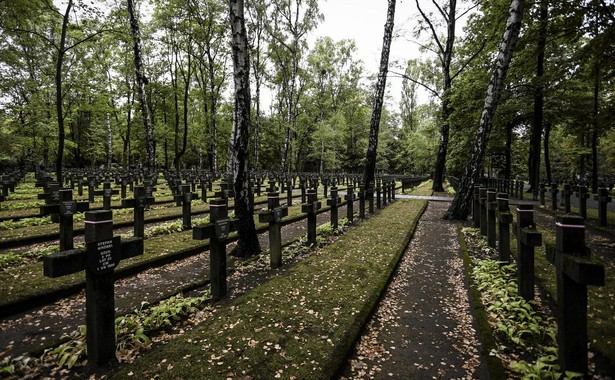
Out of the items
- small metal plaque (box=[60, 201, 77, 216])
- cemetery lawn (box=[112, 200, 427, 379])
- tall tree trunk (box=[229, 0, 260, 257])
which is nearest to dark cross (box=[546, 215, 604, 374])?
cemetery lawn (box=[112, 200, 427, 379])

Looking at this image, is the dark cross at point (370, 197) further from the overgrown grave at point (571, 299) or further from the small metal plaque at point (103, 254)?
the small metal plaque at point (103, 254)

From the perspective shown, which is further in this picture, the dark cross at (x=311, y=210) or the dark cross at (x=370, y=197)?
the dark cross at (x=370, y=197)

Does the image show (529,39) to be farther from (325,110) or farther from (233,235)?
(325,110)

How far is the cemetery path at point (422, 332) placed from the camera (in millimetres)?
2822

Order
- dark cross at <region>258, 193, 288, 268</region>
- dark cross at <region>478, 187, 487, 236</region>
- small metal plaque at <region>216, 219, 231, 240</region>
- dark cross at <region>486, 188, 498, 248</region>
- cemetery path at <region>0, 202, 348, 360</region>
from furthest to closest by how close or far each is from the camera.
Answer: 1. dark cross at <region>478, 187, 487, 236</region>
2. dark cross at <region>486, 188, 498, 248</region>
3. dark cross at <region>258, 193, 288, 268</region>
4. small metal plaque at <region>216, 219, 231, 240</region>
5. cemetery path at <region>0, 202, 348, 360</region>

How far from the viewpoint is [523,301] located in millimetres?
3770

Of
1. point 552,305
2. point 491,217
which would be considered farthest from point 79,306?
point 491,217

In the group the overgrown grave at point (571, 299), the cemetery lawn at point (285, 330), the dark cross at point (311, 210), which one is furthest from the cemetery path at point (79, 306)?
the overgrown grave at point (571, 299)

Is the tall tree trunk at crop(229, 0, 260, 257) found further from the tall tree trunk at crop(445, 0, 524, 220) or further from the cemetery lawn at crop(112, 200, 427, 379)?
the tall tree trunk at crop(445, 0, 524, 220)

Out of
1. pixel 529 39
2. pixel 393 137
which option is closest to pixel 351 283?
pixel 529 39

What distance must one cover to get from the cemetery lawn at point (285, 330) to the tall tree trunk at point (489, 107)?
521 cm

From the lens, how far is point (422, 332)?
3.49 metres

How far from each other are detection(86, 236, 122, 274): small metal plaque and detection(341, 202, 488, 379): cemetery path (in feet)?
7.59

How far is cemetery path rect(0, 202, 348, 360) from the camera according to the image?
10.6 ft
